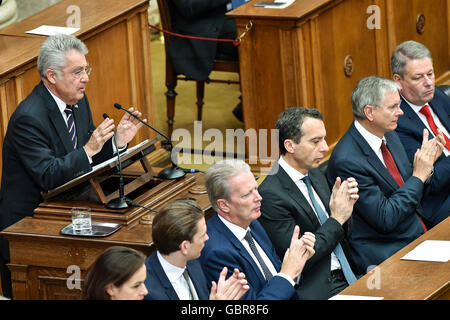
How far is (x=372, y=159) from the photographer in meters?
4.37

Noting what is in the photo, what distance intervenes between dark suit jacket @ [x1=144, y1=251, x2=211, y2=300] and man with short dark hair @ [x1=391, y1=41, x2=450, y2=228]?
1835 millimetres

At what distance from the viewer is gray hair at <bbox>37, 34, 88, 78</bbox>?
166 inches

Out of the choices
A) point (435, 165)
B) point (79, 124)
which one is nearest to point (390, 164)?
point (435, 165)

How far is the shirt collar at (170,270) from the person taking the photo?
333cm

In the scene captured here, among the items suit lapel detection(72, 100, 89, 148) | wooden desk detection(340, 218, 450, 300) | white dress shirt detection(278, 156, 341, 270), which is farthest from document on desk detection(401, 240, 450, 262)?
suit lapel detection(72, 100, 89, 148)

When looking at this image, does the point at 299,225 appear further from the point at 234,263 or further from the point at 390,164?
the point at 390,164

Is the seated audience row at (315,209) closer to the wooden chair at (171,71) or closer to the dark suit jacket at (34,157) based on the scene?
the dark suit jacket at (34,157)

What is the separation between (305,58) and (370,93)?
1.27m

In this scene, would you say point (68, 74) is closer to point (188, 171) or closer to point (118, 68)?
point (188, 171)

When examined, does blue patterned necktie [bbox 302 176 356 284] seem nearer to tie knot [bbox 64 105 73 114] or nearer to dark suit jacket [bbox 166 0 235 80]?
tie knot [bbox 64 105 73 114]

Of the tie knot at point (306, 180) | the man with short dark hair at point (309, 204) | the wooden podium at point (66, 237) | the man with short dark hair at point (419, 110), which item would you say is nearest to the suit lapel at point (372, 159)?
the man with short dark hair at point (309, 204)

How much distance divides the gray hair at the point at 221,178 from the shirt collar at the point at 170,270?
45 centimetres
